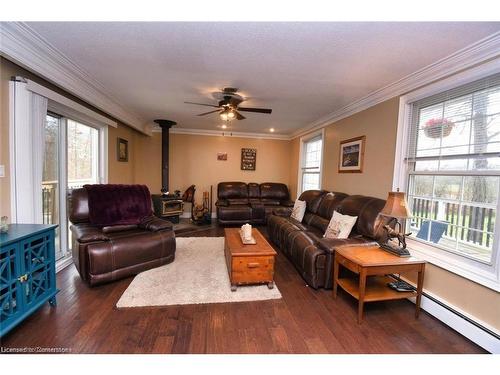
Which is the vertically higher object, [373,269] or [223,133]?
[223,133]

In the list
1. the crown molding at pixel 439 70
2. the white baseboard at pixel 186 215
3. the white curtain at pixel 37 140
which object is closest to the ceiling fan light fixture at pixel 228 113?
the crown molding at pixel 439 70

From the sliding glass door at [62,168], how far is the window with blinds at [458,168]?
4182 mm

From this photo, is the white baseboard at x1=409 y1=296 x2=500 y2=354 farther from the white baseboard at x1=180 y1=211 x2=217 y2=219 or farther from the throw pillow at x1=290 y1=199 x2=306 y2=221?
the white baseboard at x1=180 y1=211 x2=217 y2=219

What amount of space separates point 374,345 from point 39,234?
109 inches

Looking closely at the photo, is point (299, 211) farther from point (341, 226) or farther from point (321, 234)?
point (341, 226)

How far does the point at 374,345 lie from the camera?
1.60 meters

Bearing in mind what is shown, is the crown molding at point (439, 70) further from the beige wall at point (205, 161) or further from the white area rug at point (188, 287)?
the beige wall at point (205, 161)

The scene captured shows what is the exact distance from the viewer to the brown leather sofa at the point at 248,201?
16.2 ft

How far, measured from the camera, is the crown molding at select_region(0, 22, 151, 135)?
1673mm

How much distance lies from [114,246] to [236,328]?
1.60 metres

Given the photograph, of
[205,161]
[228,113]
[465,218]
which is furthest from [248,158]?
[465,218]

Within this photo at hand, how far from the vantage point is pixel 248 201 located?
547 cm

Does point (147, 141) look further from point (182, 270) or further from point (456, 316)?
point (456, 316)
